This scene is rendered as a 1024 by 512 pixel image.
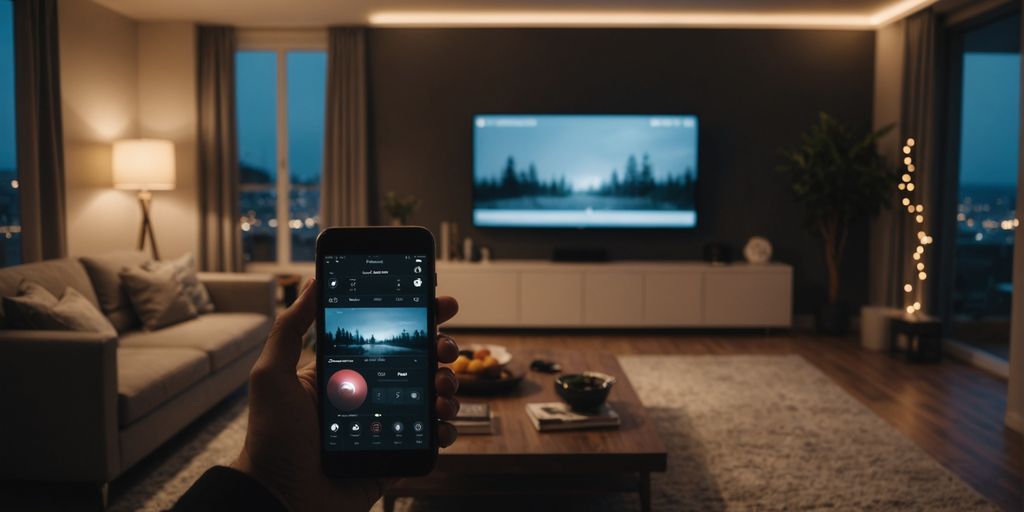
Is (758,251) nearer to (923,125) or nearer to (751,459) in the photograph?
(923,125)

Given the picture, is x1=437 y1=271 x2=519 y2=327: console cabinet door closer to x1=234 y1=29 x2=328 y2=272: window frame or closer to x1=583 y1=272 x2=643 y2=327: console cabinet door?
x1=583 y1=272 x2=643 y2=327: console cabinet door

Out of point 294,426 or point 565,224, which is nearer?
point 294,426

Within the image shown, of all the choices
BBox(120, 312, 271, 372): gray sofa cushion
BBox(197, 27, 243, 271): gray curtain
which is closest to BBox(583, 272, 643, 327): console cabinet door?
BBox(120, 312, 271, 372): gray sofa cushion

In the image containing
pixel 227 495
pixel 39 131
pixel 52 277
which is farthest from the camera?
pixel 39 131

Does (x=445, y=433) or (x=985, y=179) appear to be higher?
(x=985, y=179)

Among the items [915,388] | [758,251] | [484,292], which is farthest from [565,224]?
[915,388]

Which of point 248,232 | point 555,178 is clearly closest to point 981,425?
point 555,178

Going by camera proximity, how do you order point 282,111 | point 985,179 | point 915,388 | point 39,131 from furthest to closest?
point 282,111 → point 985,179 → point 39,131 → point 915,388

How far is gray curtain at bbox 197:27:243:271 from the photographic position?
238 inches

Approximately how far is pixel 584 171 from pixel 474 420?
153 inches

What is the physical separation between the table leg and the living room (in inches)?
0.4

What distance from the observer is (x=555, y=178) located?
6.07m

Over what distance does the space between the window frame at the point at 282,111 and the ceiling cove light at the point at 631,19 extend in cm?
64

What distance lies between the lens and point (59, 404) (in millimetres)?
2584
